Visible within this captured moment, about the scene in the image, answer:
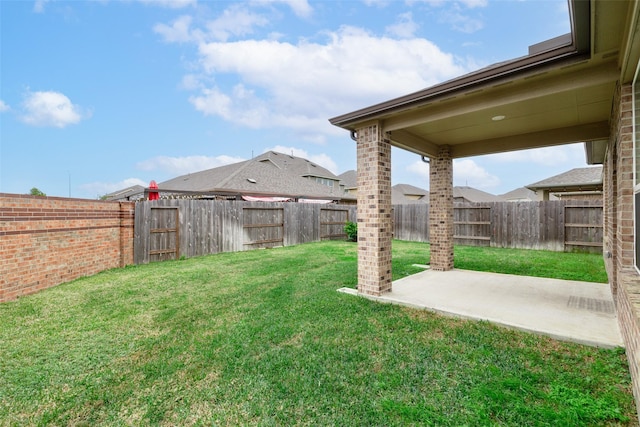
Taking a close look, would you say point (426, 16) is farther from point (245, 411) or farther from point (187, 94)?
point (187, 94)

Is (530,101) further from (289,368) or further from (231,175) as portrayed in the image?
(231,175)

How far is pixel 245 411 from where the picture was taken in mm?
2090

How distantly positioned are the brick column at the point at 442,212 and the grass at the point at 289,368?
295 centimetres

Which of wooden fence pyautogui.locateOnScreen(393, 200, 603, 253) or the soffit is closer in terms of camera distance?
the soffit

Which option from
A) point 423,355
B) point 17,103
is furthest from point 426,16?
point 17,103

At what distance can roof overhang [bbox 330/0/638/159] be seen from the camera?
252cm

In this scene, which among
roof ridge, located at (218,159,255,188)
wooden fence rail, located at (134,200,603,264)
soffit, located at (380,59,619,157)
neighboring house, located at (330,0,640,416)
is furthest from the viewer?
roof ridge, located at (218,159,255,188)

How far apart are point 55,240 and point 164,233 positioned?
2961 mm

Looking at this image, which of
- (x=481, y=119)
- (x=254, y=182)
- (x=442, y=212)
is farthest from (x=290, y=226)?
(x=481, y=119)

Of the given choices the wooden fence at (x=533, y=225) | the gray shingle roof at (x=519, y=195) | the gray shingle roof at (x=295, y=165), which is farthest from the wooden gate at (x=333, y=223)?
the gray shingle roof at (x=519, y=195)

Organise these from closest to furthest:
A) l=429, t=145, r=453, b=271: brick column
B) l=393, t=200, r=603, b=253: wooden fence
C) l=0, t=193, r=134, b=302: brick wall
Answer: l=0, t=193, r=134, b=302: brick wall
l=429, t=145, r=453, b=271: brick column
l=393, t=200, r=603, b=253: wooden fence

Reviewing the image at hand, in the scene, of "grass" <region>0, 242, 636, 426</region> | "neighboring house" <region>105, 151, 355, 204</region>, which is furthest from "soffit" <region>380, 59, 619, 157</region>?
"neighboring house" <region>105, 151, 355, 204</region>

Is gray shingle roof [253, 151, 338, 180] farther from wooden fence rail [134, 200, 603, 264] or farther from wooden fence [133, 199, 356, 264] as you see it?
wooden fence rail [134, 200, 603, 264]

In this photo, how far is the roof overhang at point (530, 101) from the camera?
2.52m
